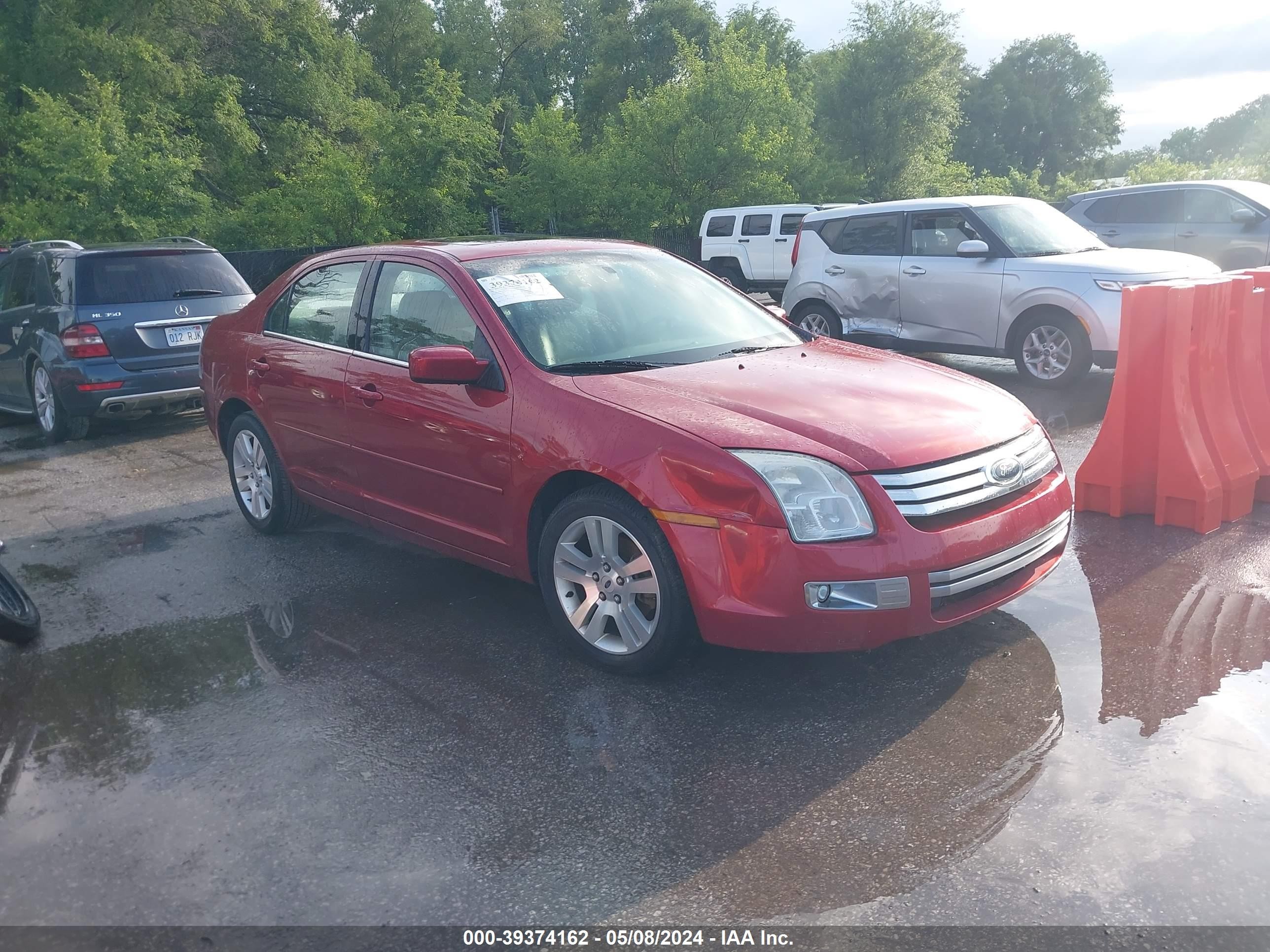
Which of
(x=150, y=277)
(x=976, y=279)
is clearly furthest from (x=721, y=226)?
(x=150, y=277)

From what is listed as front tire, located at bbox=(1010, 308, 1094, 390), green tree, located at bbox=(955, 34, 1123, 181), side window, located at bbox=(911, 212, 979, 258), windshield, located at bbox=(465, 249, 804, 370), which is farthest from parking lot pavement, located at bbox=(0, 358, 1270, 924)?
green tree, located at bbox=(955, 34, 1123, 181)

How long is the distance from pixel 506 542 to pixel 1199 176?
33.1m

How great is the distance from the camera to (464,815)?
129 inches

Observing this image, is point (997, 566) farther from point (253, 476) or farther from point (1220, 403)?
point (253, 476)

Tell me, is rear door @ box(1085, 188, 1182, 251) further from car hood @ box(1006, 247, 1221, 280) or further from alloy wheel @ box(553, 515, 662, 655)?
alloy wheel @ box(553, 515, 662, 655)

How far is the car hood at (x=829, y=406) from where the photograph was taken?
381cm

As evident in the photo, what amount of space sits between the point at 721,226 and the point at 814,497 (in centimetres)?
1998

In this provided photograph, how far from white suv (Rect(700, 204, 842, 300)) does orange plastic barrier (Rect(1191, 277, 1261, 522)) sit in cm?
1548

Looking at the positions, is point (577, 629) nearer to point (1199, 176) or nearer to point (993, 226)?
point (993, 226)

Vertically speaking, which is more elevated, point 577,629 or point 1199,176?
point 1199,176

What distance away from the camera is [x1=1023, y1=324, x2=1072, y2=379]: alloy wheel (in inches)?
382

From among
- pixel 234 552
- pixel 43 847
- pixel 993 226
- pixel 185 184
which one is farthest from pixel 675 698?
pixel 185 184

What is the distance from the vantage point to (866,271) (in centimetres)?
1121

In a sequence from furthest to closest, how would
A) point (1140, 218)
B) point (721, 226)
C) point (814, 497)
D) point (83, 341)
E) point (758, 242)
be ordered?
1. point (721, 226)
2. point (758, 242)
3. point (1140, 218)
4. point (83, 341)
5. point (814, 497)
